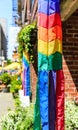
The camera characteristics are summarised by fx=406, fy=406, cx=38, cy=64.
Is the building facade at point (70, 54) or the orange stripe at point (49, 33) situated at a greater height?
the orange stripe at point (49, 33)

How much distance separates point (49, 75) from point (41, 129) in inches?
27.4

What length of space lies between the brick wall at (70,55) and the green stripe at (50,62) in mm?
3820

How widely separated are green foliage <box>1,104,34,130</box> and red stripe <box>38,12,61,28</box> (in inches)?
117

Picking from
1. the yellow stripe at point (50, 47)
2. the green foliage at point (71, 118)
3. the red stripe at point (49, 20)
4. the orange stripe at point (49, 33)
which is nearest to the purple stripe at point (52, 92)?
the yellow stripe at point (50, 47)

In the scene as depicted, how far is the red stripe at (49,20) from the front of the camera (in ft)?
15.8

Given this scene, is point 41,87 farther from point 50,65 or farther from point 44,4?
point 44,4

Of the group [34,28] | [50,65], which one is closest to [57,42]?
[50,65]

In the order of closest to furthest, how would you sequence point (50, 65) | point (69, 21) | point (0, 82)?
point (50, 65) < point (69, 21) < point (0, 82)

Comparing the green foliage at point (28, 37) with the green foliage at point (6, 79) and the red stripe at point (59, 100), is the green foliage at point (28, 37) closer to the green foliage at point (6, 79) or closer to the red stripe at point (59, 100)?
the red stripe at point (59, 100)

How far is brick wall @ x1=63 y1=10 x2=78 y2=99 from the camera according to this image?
28.5 ft

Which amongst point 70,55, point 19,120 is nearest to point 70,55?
point 70,55

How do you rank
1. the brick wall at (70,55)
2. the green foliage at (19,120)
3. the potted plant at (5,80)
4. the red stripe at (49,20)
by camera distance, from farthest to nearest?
1. the potted plant at (5,80)
2. the brick wall at (70,55)
3. the green foliage at (19,120)
4. the red stripe at (49,20)

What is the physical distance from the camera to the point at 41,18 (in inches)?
191

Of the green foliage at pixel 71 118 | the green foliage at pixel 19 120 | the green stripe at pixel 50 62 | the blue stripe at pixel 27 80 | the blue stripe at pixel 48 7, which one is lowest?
the blue stripe at pixel 27 80
